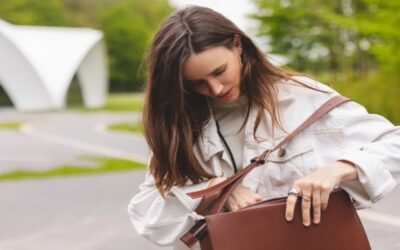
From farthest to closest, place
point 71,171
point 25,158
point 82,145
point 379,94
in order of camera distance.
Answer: point 82,145
point 379,94
point 25,158
point 71,171

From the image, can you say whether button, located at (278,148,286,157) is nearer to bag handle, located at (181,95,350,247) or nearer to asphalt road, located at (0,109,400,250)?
bag handle, located at (181,95,350,247)

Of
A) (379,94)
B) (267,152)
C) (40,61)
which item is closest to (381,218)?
(267,152)

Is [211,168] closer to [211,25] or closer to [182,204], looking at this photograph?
[182,204]

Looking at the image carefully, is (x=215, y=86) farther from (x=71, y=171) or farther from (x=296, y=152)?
(x=71, y=171)

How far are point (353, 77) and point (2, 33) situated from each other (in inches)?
802

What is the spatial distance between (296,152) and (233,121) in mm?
200

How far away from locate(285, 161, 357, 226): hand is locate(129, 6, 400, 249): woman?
0.06 m

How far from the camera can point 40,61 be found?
1320 inches

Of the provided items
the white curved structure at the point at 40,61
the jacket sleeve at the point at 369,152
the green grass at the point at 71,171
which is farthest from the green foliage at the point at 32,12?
the jacket sleeve at the point at 369,152

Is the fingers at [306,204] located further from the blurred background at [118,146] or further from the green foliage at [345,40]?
the green foliage at [345,40]

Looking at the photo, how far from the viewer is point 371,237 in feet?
17.9

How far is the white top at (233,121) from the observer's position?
1712 mm

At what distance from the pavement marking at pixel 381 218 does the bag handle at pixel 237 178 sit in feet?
14.8

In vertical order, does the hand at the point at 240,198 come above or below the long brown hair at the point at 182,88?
below
